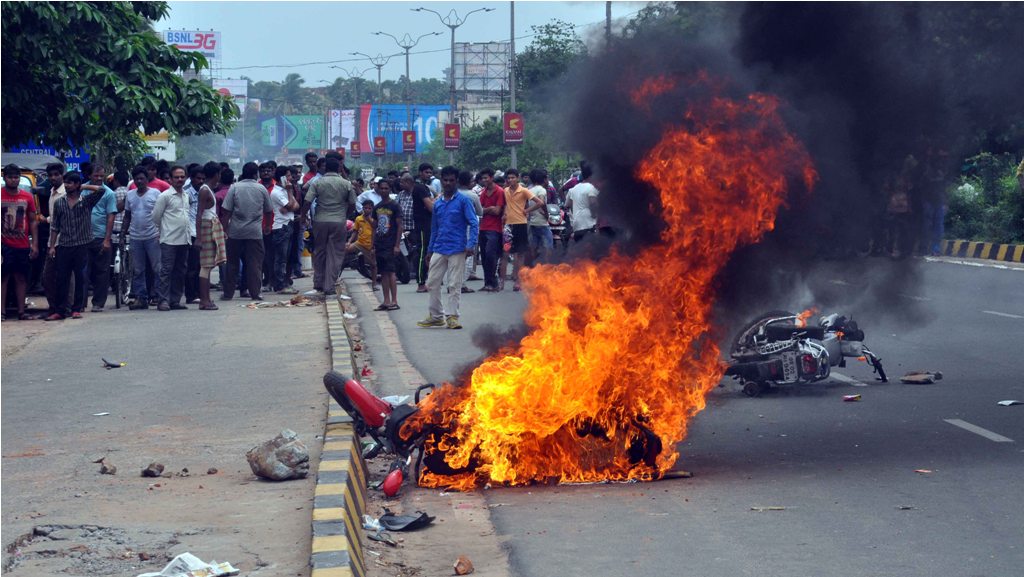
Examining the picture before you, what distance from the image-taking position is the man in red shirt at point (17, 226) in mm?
14445

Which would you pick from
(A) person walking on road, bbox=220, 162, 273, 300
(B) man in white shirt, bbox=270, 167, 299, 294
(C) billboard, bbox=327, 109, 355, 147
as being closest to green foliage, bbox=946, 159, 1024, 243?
(B) man in white shirt, bbox=270, 167, 299, 294

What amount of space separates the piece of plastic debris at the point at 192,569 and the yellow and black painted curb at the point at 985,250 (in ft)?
74.3

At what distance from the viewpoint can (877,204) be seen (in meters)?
8.85

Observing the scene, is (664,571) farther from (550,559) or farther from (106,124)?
(106,124)

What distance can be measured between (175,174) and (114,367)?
4.82 m

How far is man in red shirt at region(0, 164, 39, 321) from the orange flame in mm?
8911

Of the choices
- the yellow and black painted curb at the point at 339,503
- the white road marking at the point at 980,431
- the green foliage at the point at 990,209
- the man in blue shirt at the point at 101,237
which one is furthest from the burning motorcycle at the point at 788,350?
the green foliage at the point at 990,209

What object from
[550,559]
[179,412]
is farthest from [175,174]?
[550,559]

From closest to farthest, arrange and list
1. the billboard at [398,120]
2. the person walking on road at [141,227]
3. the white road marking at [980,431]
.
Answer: the white road marking at [980,431] → the person walking on road at [141,227] → the billboard at [398,120]

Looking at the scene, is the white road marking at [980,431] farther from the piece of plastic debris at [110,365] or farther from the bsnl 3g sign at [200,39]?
the bsnl 3g sign at [200,39]

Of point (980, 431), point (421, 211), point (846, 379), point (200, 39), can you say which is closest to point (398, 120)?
point (200, 39)

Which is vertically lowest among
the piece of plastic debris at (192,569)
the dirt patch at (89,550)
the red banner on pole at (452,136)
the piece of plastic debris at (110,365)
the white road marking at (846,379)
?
the piece of plastic debris at (110,365)

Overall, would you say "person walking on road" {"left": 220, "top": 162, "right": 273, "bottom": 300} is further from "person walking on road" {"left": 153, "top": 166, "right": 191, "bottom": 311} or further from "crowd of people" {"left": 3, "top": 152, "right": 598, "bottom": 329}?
"person walking on road" {"left": 153, "top": 166, "right": 191, "bottom": 311}

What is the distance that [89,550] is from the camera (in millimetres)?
5562
